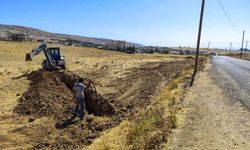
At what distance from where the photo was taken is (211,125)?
13000 millimetres

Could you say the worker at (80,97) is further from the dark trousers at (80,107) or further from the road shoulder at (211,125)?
the road shoulder at (211,125)

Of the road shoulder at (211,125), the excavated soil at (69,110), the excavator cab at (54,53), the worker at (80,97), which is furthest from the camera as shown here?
the excavator cab at (54,53)

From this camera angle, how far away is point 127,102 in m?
23.1

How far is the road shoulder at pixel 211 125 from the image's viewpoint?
35.7ft

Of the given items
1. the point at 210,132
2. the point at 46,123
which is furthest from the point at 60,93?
the point at 210,132

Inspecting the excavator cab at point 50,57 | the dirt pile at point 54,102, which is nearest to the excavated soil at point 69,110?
the dirt pile at point 54,102

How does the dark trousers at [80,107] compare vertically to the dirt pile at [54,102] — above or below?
above

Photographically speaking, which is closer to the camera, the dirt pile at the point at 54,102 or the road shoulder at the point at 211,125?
the road shoulder at the point at 211,125

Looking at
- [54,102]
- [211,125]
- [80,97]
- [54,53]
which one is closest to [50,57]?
[54,53]

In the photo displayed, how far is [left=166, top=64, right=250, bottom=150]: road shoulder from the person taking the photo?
35.7 ft

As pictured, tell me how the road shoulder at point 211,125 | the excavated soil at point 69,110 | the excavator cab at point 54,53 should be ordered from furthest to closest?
the excavator cab at point 54,53 → the excavated soil at point 69,110 → the road shoulder at point 211,125

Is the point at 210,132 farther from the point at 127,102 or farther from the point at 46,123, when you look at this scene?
the point at 127,102

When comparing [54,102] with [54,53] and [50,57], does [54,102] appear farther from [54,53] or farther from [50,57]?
[54,53]

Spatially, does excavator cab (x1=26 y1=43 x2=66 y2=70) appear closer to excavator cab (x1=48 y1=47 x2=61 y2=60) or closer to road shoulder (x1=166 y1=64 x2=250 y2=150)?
excavator cab (x1=48 y1=47 x2=61 y2=60)
